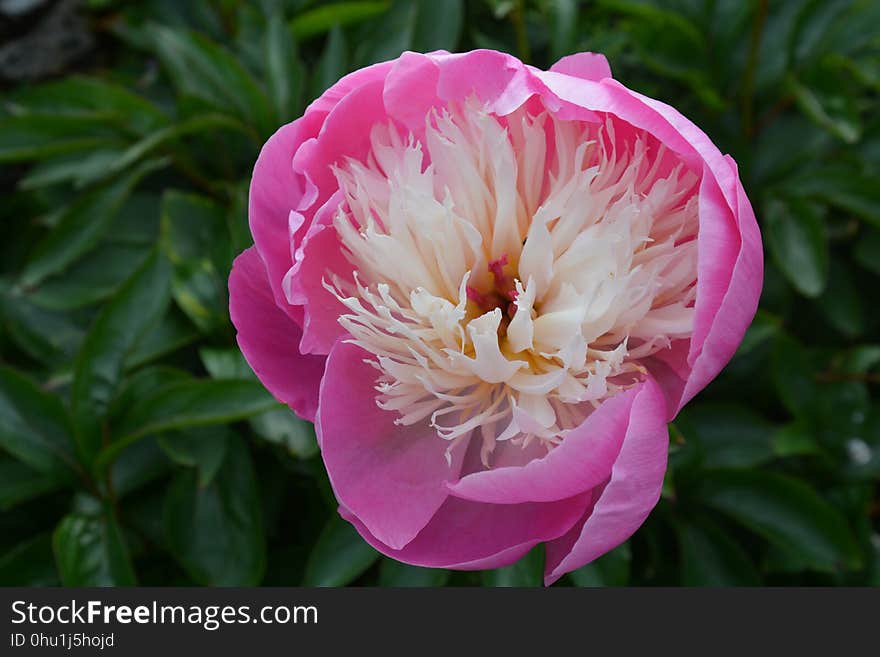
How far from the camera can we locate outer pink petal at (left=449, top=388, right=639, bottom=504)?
660 millimetres

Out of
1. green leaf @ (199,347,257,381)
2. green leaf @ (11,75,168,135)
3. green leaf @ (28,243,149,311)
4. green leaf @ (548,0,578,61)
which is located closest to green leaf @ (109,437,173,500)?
green leaf @ (199,347,257,381)

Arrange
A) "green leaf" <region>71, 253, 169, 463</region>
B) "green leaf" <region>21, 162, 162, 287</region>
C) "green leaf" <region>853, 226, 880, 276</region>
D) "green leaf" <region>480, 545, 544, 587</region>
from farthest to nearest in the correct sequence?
"green leaf" <region>853, 226, 880, 276</region>
"green leaf" <region>21, 162, 162, 287</region>
"green leaf" <region>71, 253, 169, 463</region>
"green leaf" <region>480, 545, 544, 587</region>

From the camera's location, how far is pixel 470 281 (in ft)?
2.70

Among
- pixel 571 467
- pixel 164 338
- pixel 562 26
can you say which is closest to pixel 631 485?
pixel 571 467

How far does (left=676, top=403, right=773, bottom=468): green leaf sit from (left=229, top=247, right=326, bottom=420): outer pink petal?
0.55m

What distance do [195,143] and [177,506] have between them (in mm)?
581

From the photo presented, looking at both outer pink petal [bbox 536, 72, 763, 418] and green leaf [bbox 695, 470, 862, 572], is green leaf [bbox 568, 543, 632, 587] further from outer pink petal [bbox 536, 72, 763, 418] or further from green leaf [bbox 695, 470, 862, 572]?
outer pink petal [bbox 536, 72, 763, 418]

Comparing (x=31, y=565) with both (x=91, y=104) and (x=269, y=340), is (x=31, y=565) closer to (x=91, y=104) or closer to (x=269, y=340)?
(x=269, y=340)

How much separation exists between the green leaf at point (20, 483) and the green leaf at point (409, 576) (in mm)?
386

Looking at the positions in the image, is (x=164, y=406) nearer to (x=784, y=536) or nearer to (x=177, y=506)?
(x=177, y=506)

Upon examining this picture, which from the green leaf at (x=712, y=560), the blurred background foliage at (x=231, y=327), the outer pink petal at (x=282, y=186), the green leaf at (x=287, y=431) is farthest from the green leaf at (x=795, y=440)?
the outer pink petal at (x=282, y=186)

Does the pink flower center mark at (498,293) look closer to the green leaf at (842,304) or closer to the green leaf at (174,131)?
the green leaf at (174,131)

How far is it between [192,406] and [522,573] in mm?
382

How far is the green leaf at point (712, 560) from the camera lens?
1133 mm
